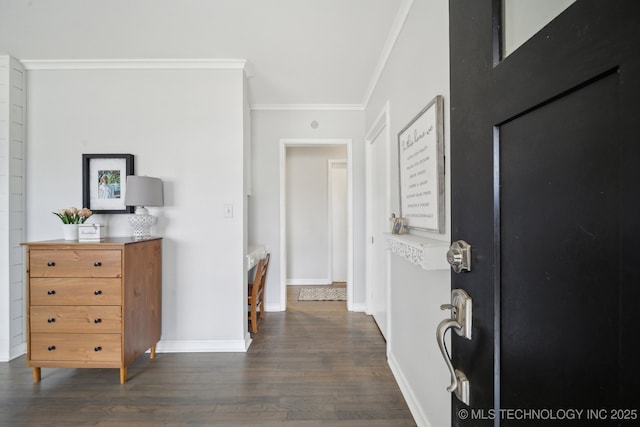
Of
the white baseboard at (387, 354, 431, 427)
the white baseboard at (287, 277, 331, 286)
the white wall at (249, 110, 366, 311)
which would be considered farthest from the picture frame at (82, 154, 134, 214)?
the white baseboard at (287, 277, 331, 286)

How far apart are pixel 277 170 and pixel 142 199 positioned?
5.13 ft

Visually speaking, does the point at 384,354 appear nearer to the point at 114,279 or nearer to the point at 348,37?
the point at 114,279

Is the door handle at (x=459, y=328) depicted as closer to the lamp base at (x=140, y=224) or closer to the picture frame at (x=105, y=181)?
the lamp base at (x=140, y=224)

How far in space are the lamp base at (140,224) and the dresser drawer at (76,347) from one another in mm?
760

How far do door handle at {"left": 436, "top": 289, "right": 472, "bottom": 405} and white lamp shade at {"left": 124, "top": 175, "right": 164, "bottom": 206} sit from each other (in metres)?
2.31

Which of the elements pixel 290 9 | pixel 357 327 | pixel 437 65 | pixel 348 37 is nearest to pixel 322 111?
pixel 348 37

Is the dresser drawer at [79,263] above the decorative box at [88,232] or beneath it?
beneath

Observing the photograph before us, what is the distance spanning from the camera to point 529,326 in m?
0.45

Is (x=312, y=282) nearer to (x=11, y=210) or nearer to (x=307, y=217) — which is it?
(x=307, y=217)

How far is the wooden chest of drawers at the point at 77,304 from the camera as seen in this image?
196cm

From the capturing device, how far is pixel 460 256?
61 cm

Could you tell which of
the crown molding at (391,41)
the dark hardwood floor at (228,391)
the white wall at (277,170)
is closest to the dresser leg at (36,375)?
the dark hardwood floor at (228,391)

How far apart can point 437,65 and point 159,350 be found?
9.61 ft

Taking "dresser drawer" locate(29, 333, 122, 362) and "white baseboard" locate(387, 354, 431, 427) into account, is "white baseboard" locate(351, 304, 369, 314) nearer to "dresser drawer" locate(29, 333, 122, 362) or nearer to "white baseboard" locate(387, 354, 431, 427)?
"white baseboard" locate(387, 354, 431, 427)
